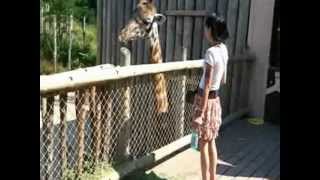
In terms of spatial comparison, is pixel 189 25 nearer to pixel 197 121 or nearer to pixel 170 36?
pixel 170 36

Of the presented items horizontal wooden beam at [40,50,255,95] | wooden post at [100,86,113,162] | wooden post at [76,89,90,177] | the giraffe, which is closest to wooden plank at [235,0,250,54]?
the giraffe

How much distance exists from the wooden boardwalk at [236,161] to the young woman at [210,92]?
0.46 metres

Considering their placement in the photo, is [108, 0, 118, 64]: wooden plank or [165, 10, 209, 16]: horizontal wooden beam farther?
[108, 0, 118, 64]: wooden plank

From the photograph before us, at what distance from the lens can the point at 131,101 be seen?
3.76 m

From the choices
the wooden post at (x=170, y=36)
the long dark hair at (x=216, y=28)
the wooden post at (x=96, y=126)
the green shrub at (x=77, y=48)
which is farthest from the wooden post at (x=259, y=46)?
the green shrub at (x=77, y=48)

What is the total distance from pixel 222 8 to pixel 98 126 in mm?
3694

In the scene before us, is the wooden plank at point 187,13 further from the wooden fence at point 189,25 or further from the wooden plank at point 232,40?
the wooden plank at point 232,40

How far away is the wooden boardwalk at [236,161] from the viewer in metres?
3.84

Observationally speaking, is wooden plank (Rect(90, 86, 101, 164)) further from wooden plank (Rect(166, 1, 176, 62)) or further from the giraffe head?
wooden plank (Rect(166, 1, 176, 62))

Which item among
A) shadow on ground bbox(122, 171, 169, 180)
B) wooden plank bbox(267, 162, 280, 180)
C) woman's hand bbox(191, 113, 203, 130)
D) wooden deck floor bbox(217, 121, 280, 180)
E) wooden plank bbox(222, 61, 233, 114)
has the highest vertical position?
woman's hand bbox(191, 113, 203, 130)

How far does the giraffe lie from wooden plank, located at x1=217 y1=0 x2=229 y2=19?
1994 mm

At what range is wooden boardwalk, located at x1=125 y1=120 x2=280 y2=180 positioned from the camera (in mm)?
3844
